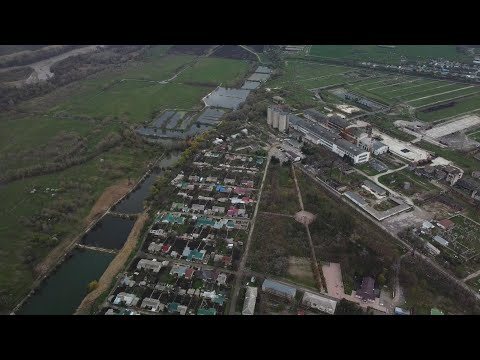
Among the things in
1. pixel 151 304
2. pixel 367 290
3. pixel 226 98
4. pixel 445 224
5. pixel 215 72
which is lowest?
pixel 151 304

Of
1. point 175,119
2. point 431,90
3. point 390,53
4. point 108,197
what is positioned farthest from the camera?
point 390,53

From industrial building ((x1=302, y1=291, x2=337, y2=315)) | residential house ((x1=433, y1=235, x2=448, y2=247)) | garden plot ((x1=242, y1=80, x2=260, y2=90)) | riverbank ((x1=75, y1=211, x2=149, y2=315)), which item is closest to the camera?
industrial building ((x1=302, y1=291, x2=337, y2=315))

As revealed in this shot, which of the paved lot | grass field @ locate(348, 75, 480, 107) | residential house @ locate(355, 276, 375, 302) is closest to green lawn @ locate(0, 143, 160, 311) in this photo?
the paved lot

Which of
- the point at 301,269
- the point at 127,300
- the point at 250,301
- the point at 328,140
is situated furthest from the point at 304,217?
the point at 127,300

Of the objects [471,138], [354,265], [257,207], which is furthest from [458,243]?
[471,138]

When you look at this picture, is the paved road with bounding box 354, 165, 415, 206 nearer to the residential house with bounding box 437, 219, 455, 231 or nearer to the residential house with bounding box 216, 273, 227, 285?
the residential house with bounding box 437, 219, 455, 231

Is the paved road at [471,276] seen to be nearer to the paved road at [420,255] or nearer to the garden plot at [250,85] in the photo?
the paved road at [420,255]

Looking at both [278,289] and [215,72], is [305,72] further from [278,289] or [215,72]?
[278,289]

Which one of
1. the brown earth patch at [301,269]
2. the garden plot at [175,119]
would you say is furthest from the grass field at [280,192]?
the garden plot at [175,119]
